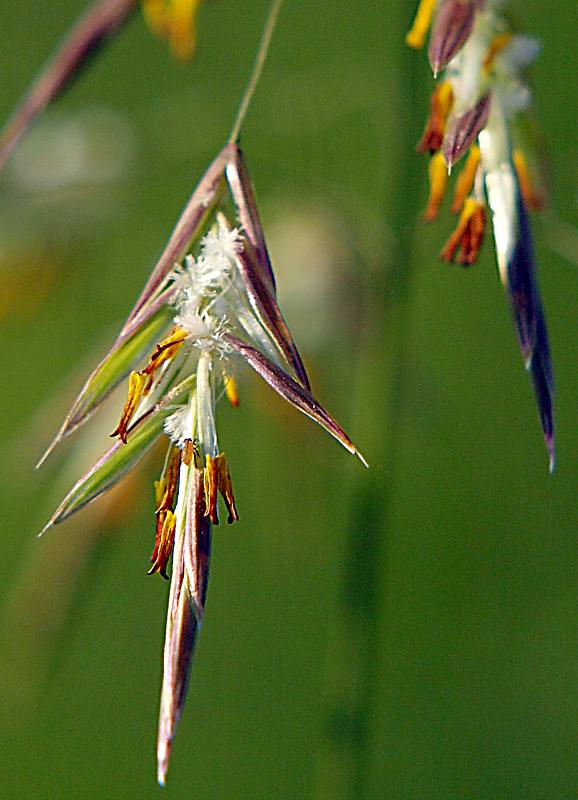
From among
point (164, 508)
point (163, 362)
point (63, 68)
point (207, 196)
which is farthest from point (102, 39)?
point (164, 508)

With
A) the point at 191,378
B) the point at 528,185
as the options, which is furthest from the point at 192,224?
the point at 528,185

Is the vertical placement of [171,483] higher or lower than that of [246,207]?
lower

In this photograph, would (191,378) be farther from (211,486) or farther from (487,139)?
(487,139)

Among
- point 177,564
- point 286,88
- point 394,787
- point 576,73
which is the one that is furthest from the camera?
point 576,73

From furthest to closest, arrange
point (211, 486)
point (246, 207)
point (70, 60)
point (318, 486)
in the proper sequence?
point (318, 486), point (70, 60), point (246, 207), point (211, 486)

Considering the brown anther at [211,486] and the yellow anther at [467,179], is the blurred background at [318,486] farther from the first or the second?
the brown anther at [211,486]

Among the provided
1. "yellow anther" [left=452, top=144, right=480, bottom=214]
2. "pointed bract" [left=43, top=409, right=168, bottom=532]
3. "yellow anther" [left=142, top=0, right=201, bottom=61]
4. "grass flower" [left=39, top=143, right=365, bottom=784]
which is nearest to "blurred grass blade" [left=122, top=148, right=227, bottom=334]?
"grass flower" [left=39, top=143, right=365, bottom=784]

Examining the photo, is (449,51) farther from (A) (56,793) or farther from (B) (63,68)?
(A) (56,793)
